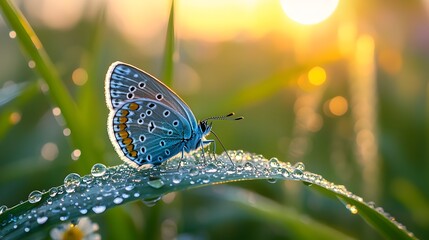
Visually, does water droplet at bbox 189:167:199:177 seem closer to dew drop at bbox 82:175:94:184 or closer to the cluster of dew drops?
the cluster of dew drops

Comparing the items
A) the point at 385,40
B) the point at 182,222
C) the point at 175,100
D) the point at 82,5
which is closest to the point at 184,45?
the point at 82,5

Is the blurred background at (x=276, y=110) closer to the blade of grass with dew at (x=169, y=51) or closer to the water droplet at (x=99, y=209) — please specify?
the blade of grass with dew at (x=169, y=51)

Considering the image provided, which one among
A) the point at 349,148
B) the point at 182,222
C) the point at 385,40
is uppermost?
the point at 385,40

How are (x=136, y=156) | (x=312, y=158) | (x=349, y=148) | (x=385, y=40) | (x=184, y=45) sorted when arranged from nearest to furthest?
(x=136, y=156) → (x=349, y=148) → (x=312, y=158) → (x=385, y=40) → (x=184, y=45)

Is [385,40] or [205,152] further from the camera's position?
[385,40]

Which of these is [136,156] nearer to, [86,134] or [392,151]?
[86,134]

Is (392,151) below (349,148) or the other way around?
the other way around

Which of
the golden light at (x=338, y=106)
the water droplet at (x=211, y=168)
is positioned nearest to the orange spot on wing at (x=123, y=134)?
the water droplet at (x=211, y=168)

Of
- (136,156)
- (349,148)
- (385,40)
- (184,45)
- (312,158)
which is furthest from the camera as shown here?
(184,45)

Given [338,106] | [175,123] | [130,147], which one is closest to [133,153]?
[130,147]
